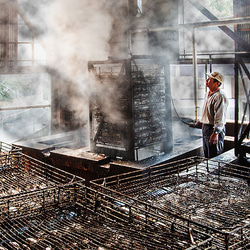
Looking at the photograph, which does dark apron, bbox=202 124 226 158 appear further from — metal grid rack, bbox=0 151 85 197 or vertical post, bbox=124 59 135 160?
metal grid rack, bbox=0 151 85 197

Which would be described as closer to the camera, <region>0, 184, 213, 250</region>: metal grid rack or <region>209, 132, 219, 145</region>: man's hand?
<region>0, 184, 213, 250</region>: metal grid rack

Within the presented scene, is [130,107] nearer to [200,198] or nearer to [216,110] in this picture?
[216,110]

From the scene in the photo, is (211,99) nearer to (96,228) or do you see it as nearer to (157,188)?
(157,188)

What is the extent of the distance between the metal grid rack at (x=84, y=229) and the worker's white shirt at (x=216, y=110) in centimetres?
384

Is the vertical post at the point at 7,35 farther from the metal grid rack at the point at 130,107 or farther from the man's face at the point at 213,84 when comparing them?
the man's face at the point at 213,84

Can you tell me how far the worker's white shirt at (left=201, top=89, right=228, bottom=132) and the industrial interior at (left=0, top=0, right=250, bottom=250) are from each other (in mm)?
424

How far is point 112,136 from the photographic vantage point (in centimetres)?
847

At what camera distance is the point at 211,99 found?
7.07 m

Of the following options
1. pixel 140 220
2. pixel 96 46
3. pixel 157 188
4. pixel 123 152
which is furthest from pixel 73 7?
pixel 140 220

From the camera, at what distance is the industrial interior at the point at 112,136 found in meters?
3.30

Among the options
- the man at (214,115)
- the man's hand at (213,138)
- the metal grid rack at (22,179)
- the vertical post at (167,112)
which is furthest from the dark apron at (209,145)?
the metal grid rack at (22,179)

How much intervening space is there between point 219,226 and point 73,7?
9.98 meters

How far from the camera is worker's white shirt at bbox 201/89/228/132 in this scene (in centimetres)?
684

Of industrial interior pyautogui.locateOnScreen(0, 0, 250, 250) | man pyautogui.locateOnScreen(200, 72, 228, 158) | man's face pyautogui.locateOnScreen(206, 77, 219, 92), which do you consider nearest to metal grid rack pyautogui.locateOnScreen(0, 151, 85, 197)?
industrial interior pyautogui.locateOnScreen(0, 0, 250, 250)
